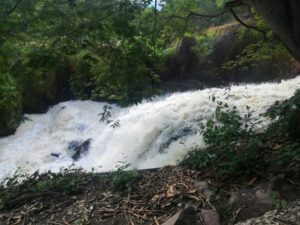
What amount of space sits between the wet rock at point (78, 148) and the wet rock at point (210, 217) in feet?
20.5

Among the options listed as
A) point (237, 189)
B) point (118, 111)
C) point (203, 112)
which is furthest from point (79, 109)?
point (237, 189)

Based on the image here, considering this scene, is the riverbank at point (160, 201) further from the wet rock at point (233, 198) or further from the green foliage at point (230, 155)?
the green foliage at point (230, 155)

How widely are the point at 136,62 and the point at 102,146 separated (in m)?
5.25

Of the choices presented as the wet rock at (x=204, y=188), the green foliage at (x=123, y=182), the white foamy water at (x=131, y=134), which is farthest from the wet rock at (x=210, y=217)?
the white foamy water at (x=131, y=134)

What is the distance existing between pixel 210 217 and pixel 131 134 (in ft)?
16.6

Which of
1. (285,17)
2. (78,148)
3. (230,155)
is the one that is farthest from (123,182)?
(78,148)

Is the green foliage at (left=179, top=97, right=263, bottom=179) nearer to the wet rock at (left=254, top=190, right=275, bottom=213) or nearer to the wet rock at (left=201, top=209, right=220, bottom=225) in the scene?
the wet rock at (left=254, top=190, right=275, bottom=213)

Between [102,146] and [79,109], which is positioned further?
[79,109]

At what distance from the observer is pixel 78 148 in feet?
26.5

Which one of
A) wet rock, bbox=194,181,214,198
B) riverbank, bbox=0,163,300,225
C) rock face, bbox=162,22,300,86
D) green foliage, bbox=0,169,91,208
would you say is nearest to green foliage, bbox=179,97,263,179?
riverbank, bbox=0,163,300,225

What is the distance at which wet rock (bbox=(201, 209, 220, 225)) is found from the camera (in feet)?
6.68

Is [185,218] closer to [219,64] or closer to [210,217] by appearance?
[210,217]

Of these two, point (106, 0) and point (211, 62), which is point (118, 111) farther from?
point (106, 0)

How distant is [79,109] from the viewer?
10.4m
